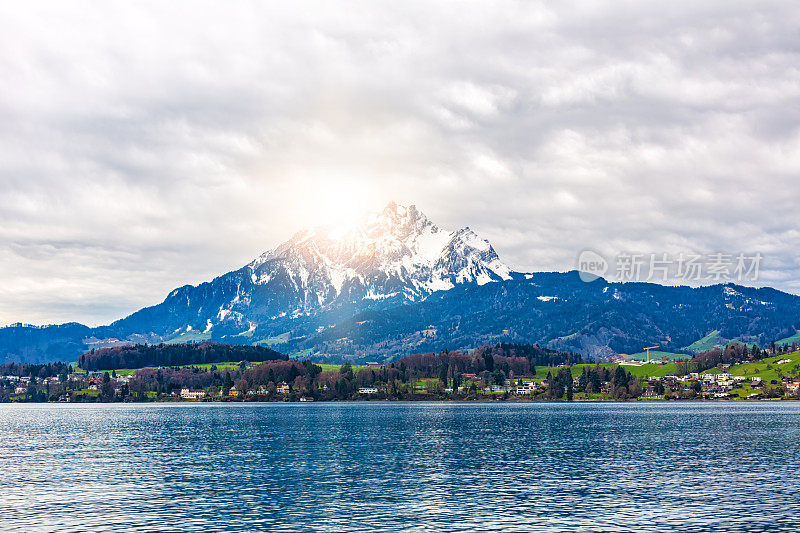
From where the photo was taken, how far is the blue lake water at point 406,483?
68.8 m

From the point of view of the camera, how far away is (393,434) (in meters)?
173

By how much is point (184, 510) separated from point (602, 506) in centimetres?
4300

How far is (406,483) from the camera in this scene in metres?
92.4

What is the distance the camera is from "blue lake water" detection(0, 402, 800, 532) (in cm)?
6881

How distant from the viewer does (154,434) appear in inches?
7047

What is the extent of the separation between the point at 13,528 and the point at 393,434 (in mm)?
112736

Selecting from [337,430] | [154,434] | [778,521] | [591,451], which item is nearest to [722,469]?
[591,451]

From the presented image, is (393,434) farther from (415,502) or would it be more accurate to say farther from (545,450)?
(415,502)

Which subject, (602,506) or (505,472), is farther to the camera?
(505,472)

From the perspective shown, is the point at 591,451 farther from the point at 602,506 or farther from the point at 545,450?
the point at 602,506

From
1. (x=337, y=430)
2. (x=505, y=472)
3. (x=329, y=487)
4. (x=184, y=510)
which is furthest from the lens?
(x=337, y=430)

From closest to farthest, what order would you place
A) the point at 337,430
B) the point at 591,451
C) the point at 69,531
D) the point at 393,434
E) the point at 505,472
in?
the point at 69,531 < the point at 505,472 < the point at 591,451 < the point at 393,434 < the point at 337,430

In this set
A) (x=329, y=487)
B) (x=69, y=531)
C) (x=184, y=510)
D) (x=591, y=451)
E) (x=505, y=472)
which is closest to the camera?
(x=69, y=531)

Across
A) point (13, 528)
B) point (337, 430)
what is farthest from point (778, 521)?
point (337, 430)
